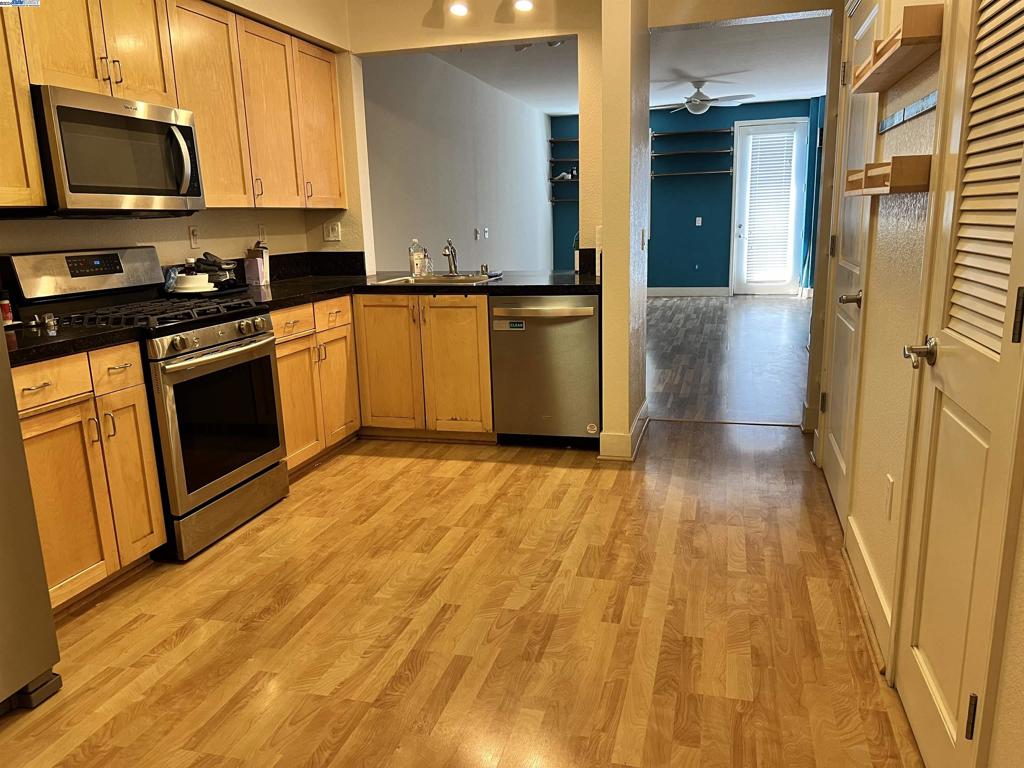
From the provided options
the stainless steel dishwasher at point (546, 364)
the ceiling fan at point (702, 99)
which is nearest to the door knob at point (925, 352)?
the stainless steel dishwasher at point (546, 364)

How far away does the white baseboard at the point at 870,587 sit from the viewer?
199 cm

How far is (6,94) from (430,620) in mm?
2193

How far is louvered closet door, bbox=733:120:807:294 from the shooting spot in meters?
9.98

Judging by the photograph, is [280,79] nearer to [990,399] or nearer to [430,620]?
[430,620]

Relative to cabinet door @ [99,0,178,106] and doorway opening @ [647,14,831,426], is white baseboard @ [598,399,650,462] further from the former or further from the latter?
doorway opening @ [647,14,831,426]

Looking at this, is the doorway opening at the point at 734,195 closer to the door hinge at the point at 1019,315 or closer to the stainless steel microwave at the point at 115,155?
the stainless steel microwave at the point at 115,155

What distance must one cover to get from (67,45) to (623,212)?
231 centimetres

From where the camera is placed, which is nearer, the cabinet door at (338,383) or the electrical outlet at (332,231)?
the cabinet door at (338,383)

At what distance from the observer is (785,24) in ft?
19.0

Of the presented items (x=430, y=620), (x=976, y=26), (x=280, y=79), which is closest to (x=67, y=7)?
(x=280, y=79)

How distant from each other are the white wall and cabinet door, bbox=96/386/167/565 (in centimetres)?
292

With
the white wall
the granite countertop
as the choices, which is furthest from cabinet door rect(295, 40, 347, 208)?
the white wall

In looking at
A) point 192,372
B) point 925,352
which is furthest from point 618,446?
point 925,352

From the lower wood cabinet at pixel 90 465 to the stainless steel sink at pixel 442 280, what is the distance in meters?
1.71
